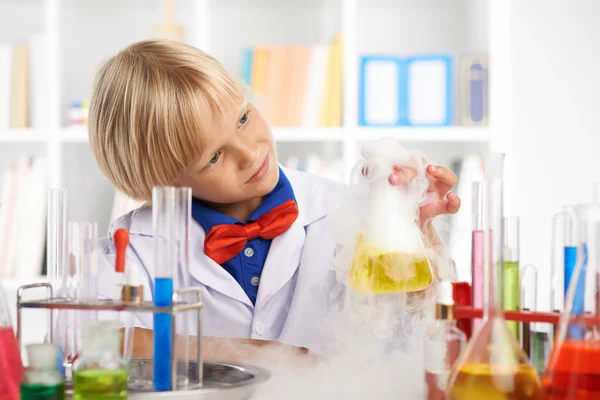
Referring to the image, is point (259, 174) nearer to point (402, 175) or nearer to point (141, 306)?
point (402, 175)

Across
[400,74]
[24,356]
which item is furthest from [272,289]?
[400,74]

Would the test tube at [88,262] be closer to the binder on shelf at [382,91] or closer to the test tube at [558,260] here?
the test tube at [558,260]

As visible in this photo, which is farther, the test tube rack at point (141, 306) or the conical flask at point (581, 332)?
the test tube rack at point (141, 306)

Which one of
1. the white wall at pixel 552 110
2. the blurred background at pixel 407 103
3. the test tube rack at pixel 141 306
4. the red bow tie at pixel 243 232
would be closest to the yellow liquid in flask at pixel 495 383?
the test tube rack at pixel 141 306

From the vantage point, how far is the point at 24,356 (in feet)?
2.41

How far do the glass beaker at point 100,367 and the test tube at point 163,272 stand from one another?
0.07m

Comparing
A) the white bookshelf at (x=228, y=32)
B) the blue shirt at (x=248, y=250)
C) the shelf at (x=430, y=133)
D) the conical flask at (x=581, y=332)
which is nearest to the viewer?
the conical flask at (x=581, y=332)

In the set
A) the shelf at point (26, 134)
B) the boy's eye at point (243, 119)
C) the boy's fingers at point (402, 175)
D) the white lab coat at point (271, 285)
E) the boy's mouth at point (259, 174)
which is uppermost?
the shelf at point (26, 134)

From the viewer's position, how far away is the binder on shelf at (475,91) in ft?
9.00

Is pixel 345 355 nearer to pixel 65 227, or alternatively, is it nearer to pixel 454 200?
pixel 454 200

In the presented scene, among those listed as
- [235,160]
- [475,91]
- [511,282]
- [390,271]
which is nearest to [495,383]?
[511,282]

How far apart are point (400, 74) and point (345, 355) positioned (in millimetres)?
1849

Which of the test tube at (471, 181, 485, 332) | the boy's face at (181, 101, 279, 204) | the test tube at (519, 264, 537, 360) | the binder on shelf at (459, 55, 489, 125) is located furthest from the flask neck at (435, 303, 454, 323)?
the binder on shelf at (459, 55, 489, 125)

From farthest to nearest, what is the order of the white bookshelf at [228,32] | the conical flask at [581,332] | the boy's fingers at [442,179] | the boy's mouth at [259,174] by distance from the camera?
the white bookshelf at [228,32]
the boy's mouth at [259,174]
the boy's fingers at [442,179]
the conical flask at [581,332]
